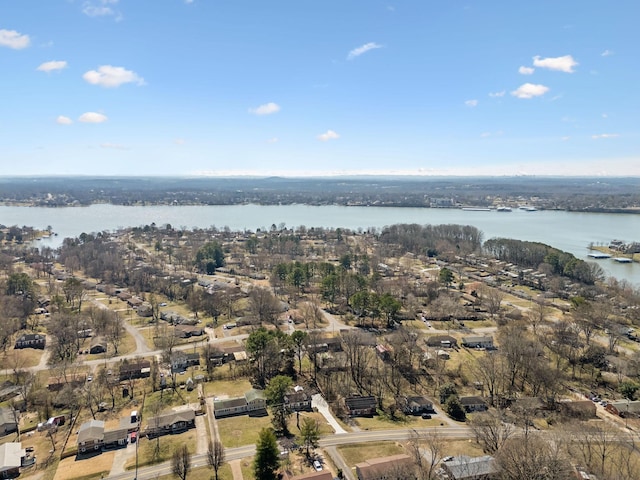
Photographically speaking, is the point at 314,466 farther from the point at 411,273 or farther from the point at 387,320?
the point at 411,273

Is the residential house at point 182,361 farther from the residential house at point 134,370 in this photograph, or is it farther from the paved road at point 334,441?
the paved road at point 334,441

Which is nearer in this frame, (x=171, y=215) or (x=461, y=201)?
(x=171, y=215)

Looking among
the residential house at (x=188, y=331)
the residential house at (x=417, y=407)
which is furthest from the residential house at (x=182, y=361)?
the residential house at (x=417, y=407)

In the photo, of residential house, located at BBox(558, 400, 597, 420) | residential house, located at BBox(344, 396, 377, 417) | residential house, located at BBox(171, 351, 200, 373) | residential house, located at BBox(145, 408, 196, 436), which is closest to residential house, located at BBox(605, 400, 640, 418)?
residential house, located at BBox(558, 400, 597, 420)

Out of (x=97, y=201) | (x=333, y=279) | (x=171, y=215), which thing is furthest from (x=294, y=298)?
(x=97, y=201)

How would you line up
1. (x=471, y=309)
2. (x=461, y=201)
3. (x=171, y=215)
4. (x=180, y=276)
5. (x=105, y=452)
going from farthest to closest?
(x=461, y=201), (x=171, y=215), (x=180, y=276), (x=471, y=309), (x=105, y=452)

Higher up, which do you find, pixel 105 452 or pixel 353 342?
pixel 353 342

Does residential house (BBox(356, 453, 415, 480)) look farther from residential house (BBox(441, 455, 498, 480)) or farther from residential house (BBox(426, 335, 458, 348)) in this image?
residential house (BBox(426, 335, 458, 348))

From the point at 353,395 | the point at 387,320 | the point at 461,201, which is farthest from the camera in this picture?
the point at 461,201
